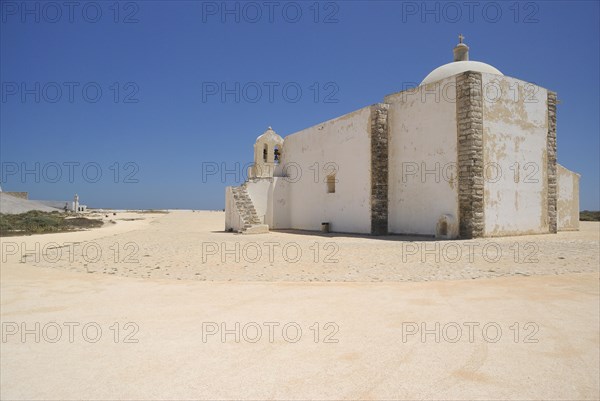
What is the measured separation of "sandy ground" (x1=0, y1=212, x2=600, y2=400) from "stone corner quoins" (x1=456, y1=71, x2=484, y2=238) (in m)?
5.19

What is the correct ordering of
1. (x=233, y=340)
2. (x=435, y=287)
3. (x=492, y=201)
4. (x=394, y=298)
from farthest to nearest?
1. (x=492, y=201)
2. (x=435, y=287)
3. (x=394, y=298)
4. (x=233, y=340)

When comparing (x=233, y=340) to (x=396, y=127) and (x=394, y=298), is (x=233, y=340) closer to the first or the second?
(x=394, y=298)

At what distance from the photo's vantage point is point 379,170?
1452 centimetres

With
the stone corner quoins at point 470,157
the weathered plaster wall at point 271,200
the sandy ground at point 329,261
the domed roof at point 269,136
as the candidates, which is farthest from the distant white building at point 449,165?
the domed roof at point 269,136

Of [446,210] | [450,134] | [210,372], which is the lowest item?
[210,372]

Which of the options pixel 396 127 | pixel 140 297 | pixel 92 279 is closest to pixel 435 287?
pixel 140 297

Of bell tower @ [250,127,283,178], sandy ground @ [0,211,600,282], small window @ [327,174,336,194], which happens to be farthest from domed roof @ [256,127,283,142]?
sandy ground @ [0,211,600,282]

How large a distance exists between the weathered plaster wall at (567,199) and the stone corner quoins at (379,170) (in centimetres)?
765

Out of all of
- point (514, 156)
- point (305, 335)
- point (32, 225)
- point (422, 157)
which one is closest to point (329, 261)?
point (305, 335)

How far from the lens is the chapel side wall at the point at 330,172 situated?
15156 millimetres

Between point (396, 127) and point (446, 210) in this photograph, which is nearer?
point (446, 210)

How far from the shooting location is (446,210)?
1229 cm

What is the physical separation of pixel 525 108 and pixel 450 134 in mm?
3201

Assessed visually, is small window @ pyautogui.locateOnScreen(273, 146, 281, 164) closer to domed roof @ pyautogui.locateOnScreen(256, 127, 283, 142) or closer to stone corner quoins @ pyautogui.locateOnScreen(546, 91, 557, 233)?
domed roof @ pyautogui.locateOnScreen(256, 127, 283, 142)
